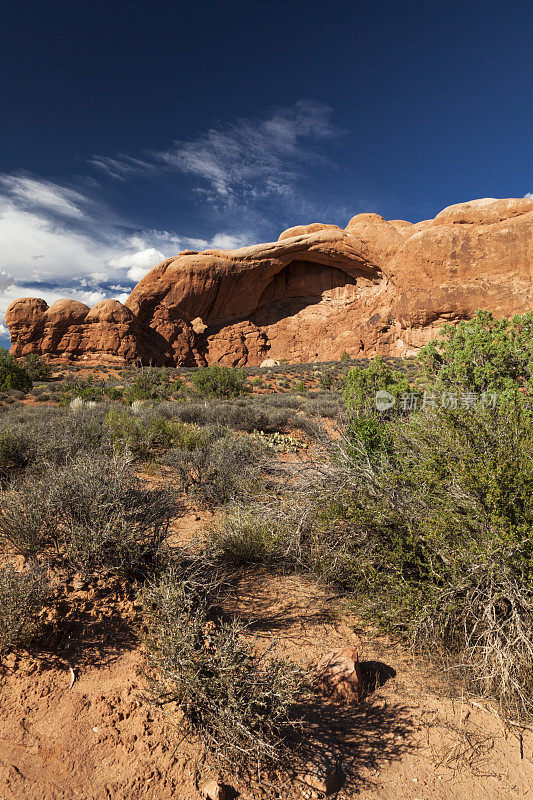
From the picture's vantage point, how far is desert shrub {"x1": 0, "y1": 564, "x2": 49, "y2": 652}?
2225 mm

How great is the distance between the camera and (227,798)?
1787 millimetres

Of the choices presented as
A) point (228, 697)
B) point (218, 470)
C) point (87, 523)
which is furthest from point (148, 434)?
point (228, 697)

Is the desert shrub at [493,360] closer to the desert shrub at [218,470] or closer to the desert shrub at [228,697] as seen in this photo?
the desert shrub at [218,470]

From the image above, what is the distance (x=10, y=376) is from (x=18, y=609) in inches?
769

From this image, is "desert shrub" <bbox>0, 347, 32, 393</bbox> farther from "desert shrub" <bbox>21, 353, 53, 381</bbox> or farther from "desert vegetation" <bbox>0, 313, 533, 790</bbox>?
"desert vegetation" <bbox>0, 313, 533, 790</bbox>

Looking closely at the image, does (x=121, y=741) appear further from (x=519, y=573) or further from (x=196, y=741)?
(x=519, y=573)

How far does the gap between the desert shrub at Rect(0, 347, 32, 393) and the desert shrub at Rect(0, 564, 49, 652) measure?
61.5 feet

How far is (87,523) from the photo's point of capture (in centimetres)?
307

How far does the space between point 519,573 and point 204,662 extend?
2.08m

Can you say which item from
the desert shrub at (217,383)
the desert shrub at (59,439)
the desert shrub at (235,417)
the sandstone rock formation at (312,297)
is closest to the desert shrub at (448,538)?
the desert shrub at (59,439)

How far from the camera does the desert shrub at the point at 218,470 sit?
539 centimetres

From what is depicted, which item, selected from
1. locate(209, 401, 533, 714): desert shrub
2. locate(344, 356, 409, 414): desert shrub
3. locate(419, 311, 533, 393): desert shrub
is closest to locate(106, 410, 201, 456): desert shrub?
locate(209, 401, 533, 714): desert shrub

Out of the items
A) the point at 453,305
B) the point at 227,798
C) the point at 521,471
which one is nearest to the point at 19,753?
the point at 227,798

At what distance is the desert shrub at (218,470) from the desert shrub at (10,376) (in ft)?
50.6
